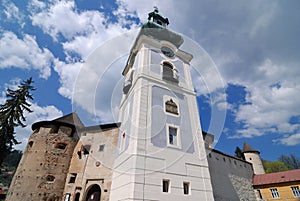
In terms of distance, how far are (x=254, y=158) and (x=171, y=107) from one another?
30500 millimetres

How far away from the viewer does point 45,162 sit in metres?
16.3

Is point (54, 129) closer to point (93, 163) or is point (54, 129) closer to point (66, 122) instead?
point (66, 122)

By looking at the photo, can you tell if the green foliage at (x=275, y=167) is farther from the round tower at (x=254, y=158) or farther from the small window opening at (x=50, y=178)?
the small window opening at (x=50, y=178)

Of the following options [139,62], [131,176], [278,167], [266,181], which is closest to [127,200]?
[131,176]

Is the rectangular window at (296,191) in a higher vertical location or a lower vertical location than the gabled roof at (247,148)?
lower

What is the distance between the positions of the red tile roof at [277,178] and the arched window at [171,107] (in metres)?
19.3

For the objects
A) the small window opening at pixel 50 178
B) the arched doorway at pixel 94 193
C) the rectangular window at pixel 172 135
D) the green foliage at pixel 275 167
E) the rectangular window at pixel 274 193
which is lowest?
the arched doorway at pixel 94 193

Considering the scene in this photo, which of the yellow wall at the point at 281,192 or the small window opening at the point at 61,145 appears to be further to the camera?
the yellow wall at the point at 281,192

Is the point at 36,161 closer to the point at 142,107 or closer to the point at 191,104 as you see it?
the point at 142,107

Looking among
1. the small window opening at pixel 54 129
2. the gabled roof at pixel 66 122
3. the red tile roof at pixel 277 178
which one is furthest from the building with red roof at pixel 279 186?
the small window opening at pixel 54 129

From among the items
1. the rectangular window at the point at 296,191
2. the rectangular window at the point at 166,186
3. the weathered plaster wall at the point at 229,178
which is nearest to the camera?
the rectangular window at the point at 166,186

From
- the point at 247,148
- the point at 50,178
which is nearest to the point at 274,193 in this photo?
the point at 247,148

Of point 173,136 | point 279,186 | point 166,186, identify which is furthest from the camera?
point 279,186

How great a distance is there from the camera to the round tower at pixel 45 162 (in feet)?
49.5
